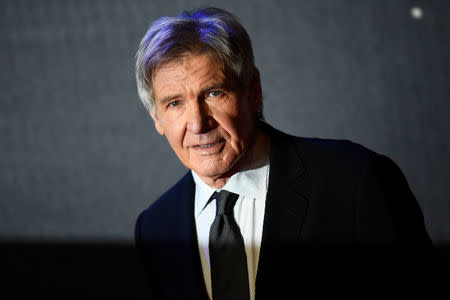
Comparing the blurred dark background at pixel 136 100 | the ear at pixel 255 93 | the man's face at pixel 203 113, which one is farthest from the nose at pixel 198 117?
the blurred dark background at pixel 136 100

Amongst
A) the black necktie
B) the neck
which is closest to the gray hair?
the neck

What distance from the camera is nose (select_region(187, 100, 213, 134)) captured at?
2.83 ft

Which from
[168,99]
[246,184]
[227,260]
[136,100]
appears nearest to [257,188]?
[246,184]

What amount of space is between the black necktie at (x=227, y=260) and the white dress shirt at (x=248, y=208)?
0.02 meters

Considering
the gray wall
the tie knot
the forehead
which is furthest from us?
the gray wall

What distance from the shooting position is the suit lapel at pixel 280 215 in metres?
0.89

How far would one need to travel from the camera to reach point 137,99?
1.39 m

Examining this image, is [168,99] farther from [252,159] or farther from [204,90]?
[252,159]

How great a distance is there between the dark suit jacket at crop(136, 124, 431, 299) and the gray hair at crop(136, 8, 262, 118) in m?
0.22

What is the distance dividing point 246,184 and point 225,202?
0.06 m

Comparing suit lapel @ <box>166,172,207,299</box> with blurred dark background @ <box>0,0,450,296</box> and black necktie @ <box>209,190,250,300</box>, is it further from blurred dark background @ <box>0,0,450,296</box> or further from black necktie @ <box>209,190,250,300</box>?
blurred dark background @ <box>0,0,450,296</box>

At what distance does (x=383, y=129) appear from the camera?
137 centimetres

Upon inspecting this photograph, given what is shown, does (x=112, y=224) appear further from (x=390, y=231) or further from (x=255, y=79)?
(x=390, y=231)

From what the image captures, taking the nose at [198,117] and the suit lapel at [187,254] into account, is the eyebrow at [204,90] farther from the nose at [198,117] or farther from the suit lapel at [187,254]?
the suit lapel at [187,254]
